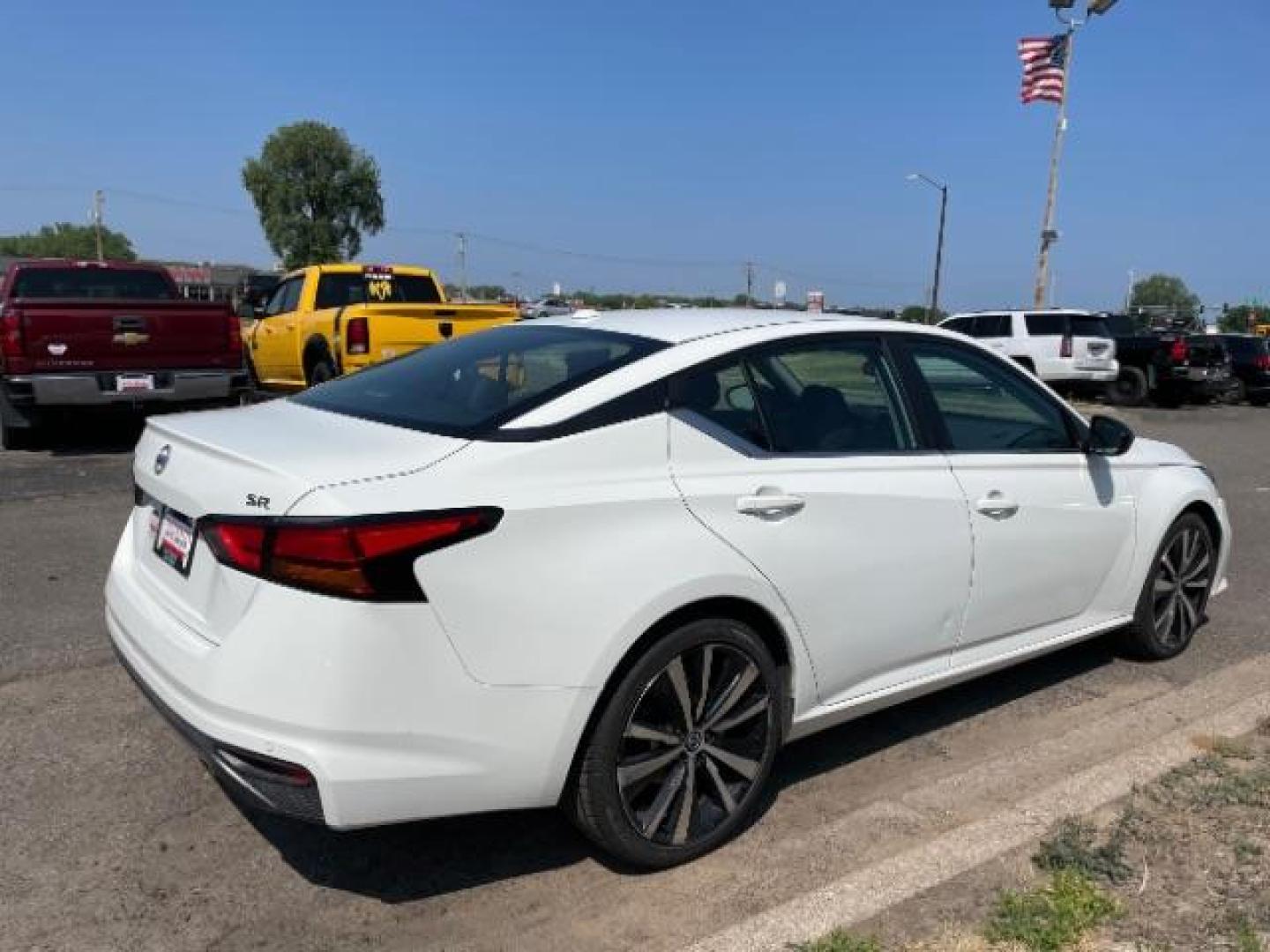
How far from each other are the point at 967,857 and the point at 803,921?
619mm

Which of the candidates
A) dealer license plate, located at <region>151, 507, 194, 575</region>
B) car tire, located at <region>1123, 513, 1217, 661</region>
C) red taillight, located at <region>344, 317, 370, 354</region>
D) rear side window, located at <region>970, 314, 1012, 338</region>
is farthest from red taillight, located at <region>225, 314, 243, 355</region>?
rear side window, located at <region>970, 314, 1012, 338</region>

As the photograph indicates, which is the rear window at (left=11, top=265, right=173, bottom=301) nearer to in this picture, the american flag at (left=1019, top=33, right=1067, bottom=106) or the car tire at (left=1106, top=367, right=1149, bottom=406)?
the car tire at (left=1106, top=367, right=1149, bottom=406)

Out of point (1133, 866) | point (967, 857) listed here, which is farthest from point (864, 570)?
point (1133, 866)

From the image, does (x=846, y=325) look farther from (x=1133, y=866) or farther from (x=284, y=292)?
(x=284, y=292)

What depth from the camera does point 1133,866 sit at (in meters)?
3.01

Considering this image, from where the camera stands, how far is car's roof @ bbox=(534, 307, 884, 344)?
11.3 ft

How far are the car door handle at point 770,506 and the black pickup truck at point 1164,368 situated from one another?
2122 centimetres

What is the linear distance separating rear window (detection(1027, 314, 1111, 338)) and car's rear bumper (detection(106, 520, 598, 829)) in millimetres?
21003

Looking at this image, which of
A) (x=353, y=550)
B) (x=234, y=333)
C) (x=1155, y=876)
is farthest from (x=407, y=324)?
(x=1155, y=876)

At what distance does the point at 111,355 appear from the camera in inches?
362

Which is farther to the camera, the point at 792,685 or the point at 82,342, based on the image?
the point at 82,342

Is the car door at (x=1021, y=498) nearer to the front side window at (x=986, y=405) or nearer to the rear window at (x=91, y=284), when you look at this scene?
the front side window at (x=986, y=405)

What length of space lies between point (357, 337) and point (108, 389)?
2.20m

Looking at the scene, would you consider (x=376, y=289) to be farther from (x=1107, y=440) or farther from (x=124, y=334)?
(x=1107, y=440)
